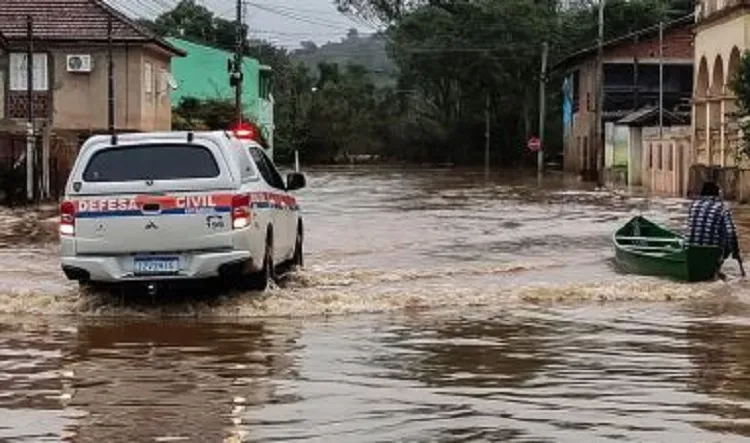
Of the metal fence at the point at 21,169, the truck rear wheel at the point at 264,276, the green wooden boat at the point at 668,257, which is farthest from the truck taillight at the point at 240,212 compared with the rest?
the metal fence at the point at 21,169

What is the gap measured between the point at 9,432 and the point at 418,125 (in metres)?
94.9

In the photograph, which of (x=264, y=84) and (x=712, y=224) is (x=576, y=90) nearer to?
(x=264, y=84)

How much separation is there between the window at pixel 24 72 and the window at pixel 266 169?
36245mm

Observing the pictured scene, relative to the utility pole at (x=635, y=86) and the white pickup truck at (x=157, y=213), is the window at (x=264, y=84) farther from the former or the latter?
the white pickup truck at (x=157, y=213)

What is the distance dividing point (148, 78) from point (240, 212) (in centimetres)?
3994

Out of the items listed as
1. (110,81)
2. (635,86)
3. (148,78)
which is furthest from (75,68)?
(635,86)

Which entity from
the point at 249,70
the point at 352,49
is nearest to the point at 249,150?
the point at 249,70

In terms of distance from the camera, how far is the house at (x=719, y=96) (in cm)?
4206

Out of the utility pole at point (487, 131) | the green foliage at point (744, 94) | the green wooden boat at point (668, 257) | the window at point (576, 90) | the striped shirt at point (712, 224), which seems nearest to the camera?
the green wooden boat at point (668, 257)

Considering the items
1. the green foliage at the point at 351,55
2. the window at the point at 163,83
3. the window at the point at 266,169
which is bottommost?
the window at the point at 266,169

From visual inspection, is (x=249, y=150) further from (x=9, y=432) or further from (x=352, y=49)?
(x=352, y=49)

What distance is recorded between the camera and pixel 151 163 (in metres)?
14.6

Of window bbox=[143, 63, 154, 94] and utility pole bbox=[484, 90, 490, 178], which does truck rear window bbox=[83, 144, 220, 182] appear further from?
utility pole bbox=[484, 90, 490, 178]

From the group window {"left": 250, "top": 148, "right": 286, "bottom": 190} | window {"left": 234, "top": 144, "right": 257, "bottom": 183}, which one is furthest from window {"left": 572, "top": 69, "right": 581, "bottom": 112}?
window {"left": 234, "top": 144, "right": 257, "bottom": 183}
